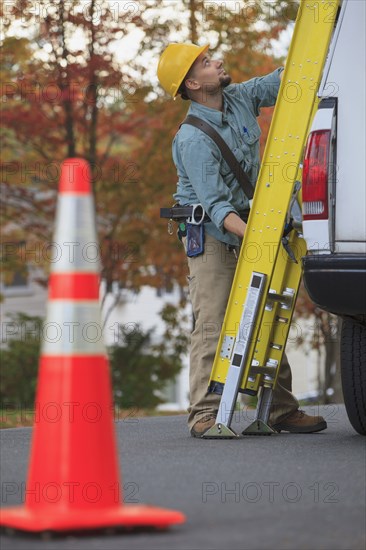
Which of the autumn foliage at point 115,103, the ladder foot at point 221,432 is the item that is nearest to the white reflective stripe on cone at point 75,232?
the ladder foot at point 221,432

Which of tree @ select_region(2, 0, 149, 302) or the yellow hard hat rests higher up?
tree @ select_region(2, 0, 149, 302)

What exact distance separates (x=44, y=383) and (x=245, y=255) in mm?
2556

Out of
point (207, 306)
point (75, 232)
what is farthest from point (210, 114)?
point (75, 232)

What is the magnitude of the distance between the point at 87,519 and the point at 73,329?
630 mm

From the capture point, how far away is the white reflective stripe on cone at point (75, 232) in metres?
4.22

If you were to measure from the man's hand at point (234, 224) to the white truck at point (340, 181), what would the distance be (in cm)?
91

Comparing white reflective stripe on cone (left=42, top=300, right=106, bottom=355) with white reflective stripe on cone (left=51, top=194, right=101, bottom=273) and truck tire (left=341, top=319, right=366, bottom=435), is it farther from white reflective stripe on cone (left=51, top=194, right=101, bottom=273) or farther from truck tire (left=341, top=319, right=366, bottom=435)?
truck tire (left=341, top=319, right=366, bottom=435)

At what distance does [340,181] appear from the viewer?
549cm

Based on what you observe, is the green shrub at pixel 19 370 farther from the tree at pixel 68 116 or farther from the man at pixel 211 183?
the man at pixel 211 183

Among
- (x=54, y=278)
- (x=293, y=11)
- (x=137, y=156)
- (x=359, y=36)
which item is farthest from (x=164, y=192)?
(x=54, y=278)

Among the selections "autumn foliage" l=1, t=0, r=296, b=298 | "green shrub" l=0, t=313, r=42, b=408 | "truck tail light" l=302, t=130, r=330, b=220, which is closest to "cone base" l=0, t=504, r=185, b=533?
"truck tail light" l=302, t=130, r=330, b=220

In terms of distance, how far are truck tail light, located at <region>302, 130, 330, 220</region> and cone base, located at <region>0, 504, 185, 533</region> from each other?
1932mm

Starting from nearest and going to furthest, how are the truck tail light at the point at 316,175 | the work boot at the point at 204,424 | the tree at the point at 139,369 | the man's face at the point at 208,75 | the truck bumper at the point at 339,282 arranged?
the truck bumper at the point at 339,282 < the truck tail light at the point at 316,175 < the work boot at the point at 204,424 < the man's face at the point at 208,75 < the tree at the point at 139,369

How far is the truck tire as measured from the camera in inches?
251
